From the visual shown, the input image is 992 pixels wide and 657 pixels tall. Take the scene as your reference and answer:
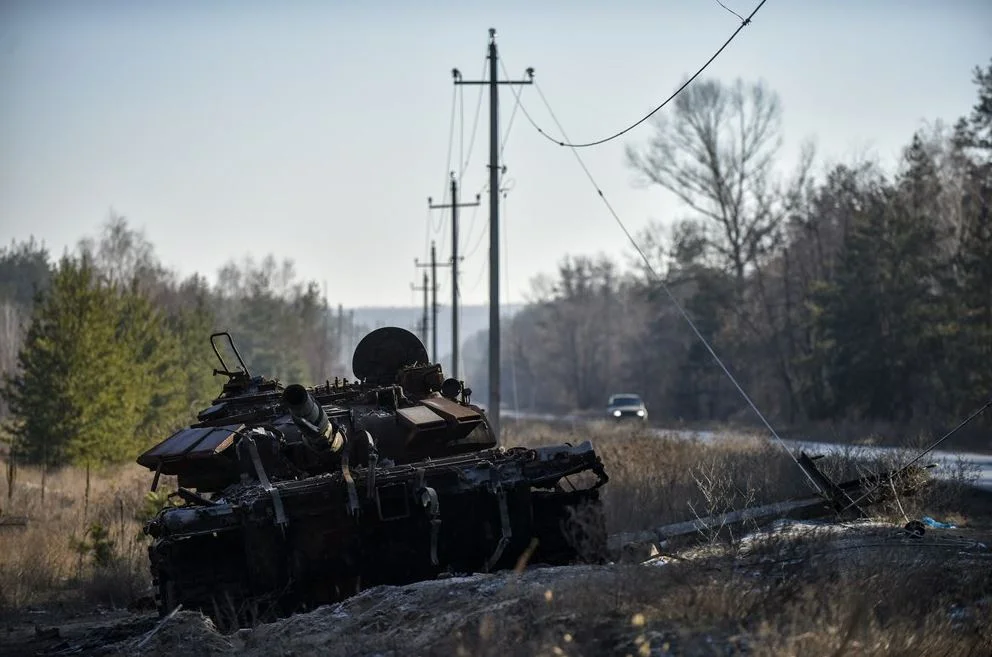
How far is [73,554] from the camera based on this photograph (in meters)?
18.0

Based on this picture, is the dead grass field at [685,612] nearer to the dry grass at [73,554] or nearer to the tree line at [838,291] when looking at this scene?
the dry grass at [73,554]

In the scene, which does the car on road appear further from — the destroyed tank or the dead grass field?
Answer: the dead grass field

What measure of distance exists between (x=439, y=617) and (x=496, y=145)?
1816cm

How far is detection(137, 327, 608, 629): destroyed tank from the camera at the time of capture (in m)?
10.7

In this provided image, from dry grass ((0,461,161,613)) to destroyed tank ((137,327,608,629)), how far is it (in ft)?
11.7

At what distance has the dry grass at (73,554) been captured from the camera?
15.4 meters

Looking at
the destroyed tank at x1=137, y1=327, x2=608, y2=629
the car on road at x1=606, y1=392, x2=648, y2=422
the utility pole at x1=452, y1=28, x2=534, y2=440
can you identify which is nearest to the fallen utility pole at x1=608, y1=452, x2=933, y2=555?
the destroyed tank at x1=137, y1=327, x2=608, y2=629

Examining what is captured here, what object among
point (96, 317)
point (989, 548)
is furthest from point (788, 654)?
point (96, 317)

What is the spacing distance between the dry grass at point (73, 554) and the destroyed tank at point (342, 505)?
3558 mm

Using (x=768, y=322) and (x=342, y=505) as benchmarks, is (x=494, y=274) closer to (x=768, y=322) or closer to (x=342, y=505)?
(x=342, y=505)

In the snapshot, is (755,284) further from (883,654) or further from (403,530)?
(883,654)

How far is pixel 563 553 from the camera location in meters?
12.1

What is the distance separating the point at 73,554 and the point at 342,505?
8580 mm

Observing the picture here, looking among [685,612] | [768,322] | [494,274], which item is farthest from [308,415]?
[768,322]
